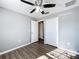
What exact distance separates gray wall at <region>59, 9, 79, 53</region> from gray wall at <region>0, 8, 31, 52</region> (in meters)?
2.72

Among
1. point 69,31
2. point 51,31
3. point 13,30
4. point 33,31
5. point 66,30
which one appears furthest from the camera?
point 33,31

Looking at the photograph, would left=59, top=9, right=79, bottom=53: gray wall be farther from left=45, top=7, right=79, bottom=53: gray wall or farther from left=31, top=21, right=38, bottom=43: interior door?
left=31, top=21, right=38, bottom=43: interior door

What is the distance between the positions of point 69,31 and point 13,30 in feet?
11.7

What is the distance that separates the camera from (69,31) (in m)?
3.48

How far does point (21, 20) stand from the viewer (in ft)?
14.6

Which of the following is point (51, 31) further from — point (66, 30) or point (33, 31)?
point (33, 31)

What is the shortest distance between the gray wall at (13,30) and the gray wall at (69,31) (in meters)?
2.72

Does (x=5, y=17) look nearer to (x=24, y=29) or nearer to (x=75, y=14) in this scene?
(x=24, y=29)

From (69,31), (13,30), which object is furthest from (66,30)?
(13,30)

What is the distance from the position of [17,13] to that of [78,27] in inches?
156

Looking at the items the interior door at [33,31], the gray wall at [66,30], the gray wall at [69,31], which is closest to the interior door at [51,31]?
the gray wall at [66,30]

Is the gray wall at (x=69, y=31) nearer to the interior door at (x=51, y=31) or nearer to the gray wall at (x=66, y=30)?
the gray wall at (x=66, y=30)

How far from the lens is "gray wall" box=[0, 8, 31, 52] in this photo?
3402 mm

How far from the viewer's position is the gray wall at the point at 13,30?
3402mm
